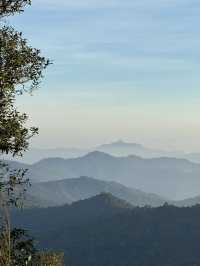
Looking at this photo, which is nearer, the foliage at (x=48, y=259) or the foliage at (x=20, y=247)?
the foliage at (x=48, y=259)

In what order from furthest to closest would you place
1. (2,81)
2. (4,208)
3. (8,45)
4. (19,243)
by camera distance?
(19,243) → (8,45) → (2,81) → (4,208)

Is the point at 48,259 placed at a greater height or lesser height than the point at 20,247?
lesser

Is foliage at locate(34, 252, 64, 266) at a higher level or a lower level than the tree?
lower

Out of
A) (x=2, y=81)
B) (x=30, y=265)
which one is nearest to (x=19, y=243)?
(x=30, y=265)

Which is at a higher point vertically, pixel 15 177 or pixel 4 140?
pixel 4 140

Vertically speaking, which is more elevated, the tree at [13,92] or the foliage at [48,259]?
the tree at [13,92]

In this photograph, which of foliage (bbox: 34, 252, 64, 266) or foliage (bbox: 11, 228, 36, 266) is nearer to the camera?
foliage (bbox: 34, 252, 64, 266)

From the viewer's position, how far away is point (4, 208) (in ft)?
62.8

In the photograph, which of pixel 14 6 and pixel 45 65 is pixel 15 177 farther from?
pixel 14 6

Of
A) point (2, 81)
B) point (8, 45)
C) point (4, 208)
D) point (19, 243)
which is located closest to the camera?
point (4, 208)

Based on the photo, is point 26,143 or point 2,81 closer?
point 2,81

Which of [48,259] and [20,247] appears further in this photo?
[20,247]

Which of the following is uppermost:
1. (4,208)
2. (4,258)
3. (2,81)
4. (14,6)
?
(14,6)

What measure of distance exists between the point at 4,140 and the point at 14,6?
22.1 feet
